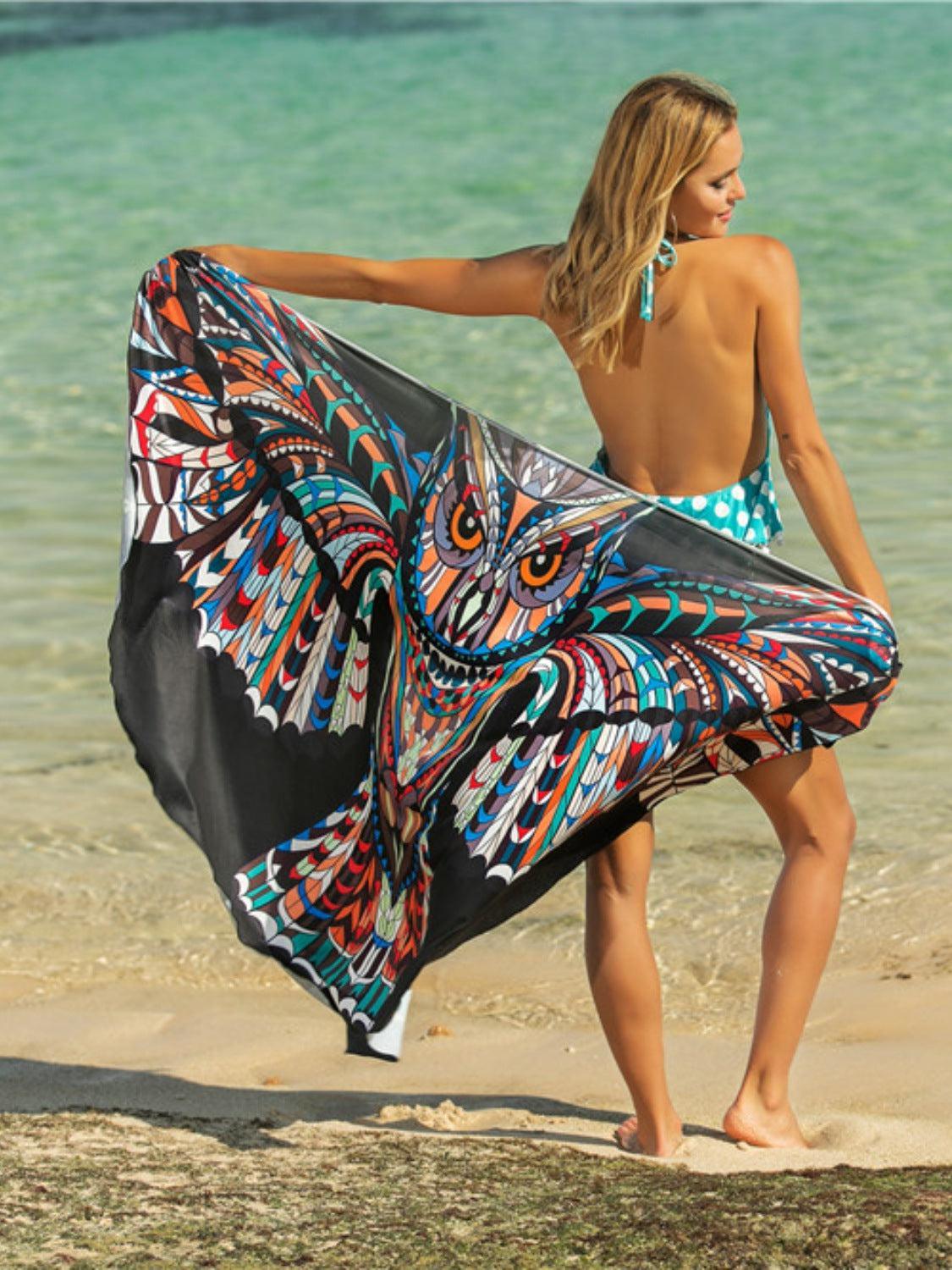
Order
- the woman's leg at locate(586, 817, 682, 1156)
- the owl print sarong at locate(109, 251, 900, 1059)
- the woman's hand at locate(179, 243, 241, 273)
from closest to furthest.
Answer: the owl print sarong at locate(109, 251, 900, 1059) → the woman's leg at locate(586, 817, 682, 1156) → the woman's hand at locate(179, 243, 241, 273)

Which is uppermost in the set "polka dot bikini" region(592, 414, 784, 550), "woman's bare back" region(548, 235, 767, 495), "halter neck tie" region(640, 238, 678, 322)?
"halter neck tie" region(640, 238, 678, 322)

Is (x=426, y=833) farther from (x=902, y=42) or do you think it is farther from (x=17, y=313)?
(x=902, y=42)

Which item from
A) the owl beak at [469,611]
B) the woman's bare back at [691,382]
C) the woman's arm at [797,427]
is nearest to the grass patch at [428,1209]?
the owl beak at [469,611]

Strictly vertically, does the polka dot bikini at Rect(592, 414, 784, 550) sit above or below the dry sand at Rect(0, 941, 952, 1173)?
above

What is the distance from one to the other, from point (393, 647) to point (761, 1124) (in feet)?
3.83

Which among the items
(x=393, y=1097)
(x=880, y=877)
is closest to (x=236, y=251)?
(x=393, y=1097)

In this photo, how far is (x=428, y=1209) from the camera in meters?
2.91

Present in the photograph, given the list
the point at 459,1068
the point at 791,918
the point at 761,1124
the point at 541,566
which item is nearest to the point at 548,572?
the point at 541,566

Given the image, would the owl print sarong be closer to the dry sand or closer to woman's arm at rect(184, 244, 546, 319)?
woman's arm at rect(184, 244, 546, 319)

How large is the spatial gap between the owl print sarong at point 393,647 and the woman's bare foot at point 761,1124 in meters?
0.60

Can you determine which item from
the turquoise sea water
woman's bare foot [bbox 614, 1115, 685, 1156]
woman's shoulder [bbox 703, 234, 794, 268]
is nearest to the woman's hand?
woman's shoulder [bbox 703, 234, 794, 268]

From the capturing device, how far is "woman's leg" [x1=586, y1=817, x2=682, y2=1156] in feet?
11.3

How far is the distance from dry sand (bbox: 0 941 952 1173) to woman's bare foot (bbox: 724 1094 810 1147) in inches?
1.2

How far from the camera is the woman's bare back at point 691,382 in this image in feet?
10.9
